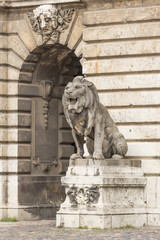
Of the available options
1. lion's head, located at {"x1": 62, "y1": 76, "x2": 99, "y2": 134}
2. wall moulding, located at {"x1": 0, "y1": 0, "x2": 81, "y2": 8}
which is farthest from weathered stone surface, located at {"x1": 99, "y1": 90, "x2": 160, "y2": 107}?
wall moulding, located at {"x1": 0, "y1": 0, "x2": 81, "y2": 8}

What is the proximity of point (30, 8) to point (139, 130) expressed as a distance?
501 cm

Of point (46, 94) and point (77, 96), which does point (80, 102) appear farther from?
point (46, 94)

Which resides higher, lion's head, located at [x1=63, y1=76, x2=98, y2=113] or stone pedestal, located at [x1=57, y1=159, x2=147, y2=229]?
lion's head, located at [x1=63, y1=76, x2=98, y2=113]

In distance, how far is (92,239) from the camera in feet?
64.7

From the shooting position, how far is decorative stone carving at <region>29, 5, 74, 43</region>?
83.0ft

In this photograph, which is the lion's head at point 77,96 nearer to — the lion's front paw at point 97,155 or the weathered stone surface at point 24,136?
the lion's front paw at point 97,155

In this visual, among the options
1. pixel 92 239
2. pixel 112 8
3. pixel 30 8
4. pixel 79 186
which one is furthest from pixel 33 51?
pixel 92 239

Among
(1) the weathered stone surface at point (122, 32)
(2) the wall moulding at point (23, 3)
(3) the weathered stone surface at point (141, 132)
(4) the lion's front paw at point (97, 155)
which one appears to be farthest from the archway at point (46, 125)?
(4) the lion's front paw at point (97, 155)

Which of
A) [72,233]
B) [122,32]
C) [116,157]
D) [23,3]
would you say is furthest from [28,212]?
[122,32]

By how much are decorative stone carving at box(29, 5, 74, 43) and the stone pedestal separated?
14.8 ft

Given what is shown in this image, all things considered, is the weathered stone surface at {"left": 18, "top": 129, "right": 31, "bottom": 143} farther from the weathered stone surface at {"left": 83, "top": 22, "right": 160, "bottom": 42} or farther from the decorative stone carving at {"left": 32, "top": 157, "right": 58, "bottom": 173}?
the weathered stone surface at {"left": 83, "top": 22, "right": 160, "bottom": 42}

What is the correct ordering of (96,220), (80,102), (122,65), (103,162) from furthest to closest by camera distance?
(122,65) → (103,162) → (80,102) → (96,220)

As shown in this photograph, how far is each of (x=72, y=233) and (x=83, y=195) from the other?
128cm

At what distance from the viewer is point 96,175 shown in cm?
2192
